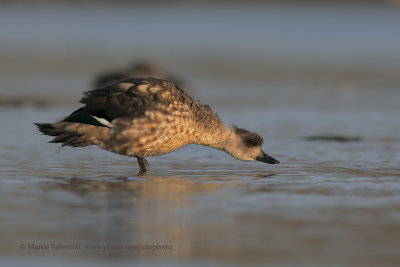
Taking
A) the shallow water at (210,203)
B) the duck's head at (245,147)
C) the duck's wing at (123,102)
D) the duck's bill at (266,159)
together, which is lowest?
the shallow water at (210,203)

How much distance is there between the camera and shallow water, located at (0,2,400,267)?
586 cm

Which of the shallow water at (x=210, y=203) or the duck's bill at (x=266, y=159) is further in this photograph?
the duck's bill at (x=266, y=159)

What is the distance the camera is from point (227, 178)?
8.89 m

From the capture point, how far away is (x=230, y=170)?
9.53 metres

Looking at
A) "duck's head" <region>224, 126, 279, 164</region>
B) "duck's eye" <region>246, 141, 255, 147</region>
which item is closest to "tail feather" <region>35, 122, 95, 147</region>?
"duck's head" <region>224, 126, 279, 164</region>

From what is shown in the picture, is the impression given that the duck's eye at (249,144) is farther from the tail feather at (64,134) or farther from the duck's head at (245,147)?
the tail feather at (64,134)

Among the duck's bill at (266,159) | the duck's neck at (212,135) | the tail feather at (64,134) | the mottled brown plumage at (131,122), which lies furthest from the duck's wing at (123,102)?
the duck's bill at (266,159)

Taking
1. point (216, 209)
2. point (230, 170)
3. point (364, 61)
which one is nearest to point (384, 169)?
point (230, 170)

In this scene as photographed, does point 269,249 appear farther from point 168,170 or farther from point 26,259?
point 168,170

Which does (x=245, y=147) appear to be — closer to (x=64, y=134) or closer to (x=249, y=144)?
(x=249, y=144)

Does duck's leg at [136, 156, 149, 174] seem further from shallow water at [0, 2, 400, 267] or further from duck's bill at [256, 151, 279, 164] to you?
duck's bill at [256, 151, 279, 164]

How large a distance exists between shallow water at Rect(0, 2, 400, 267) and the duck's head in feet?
0.41

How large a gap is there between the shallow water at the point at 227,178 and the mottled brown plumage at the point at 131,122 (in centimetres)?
31

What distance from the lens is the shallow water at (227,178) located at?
5859mm
